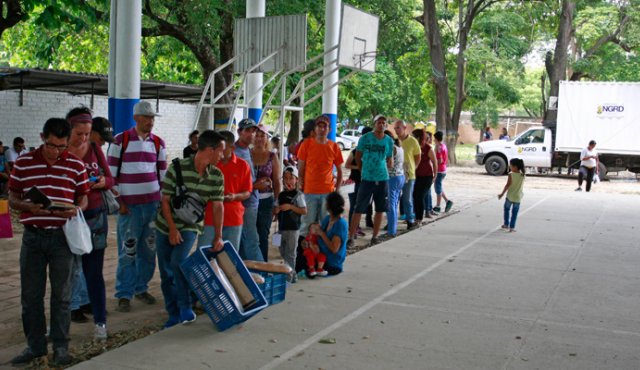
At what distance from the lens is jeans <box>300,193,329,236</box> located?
942cm

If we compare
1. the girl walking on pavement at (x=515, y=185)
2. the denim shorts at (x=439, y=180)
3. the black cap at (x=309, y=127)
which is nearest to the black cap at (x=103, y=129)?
the black cap at (x=309, y=127)

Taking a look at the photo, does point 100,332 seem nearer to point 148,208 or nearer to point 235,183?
point 148,208

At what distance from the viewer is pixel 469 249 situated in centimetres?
1109

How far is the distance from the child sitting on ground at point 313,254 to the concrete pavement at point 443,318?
23 cm

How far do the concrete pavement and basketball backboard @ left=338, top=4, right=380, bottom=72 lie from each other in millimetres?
3371

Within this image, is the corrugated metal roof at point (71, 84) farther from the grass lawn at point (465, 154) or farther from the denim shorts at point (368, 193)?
the grass lawn at point (465, 154)

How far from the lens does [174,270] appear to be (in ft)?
20.9

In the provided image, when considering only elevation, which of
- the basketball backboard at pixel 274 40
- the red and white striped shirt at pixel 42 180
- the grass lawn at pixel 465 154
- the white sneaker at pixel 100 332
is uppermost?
the basketball backboard at pixel 274 40

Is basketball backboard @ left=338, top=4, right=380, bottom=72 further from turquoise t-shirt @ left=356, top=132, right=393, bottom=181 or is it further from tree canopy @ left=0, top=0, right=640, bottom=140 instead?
tree canopy @ left=0, top=0, right=640, bottom=140

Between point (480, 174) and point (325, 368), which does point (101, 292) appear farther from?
point (480, 174)

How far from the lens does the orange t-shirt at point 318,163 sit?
31.0ft

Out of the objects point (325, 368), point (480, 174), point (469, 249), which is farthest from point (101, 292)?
point (480, 174)

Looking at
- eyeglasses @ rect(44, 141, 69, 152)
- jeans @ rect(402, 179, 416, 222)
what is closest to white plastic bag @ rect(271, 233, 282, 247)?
eyeglasses @ rect(44, 141, 69, 152)

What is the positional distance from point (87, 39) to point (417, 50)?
18.1 m
